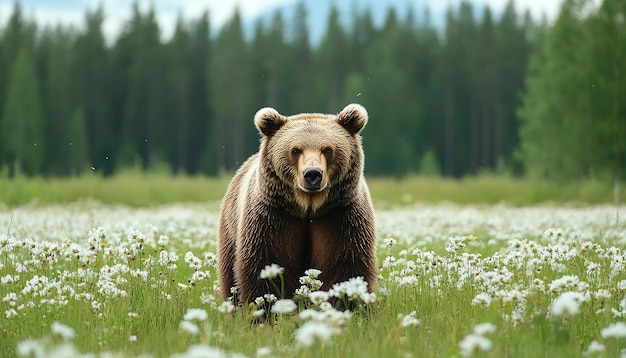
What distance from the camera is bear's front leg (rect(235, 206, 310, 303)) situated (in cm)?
601

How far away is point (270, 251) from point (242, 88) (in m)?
55.1

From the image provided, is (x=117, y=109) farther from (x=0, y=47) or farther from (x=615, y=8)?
(x=615, y=8)

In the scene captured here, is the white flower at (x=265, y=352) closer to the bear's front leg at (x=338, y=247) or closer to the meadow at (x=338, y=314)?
the meadow at (x=338, y=314)

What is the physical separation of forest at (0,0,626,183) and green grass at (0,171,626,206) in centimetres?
2843

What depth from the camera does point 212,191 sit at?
1053 inches

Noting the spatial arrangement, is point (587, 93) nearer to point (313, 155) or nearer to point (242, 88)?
point (313, 155)

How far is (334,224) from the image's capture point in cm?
599

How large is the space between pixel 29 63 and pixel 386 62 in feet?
87.1

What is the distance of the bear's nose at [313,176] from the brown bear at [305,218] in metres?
0.26

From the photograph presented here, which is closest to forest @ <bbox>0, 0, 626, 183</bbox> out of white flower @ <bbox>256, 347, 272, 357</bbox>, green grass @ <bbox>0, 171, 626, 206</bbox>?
green grass @ <bbox>0, 171, 626, 206</bbox>

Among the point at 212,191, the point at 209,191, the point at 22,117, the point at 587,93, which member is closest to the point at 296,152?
the point at 212,191

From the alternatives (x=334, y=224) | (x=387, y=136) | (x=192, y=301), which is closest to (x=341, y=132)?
(x=334, y=224)

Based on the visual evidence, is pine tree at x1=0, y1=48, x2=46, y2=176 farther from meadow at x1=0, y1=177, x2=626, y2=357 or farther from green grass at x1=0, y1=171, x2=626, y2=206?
meadow at x1=0, y1=177, x2=626, y2=357

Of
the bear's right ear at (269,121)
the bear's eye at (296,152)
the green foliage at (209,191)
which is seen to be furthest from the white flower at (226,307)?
the green foliage at (209,191)
